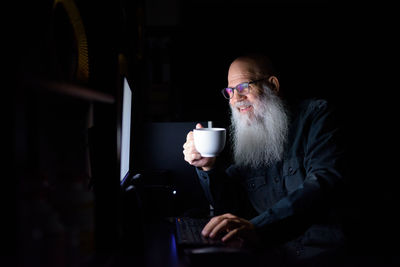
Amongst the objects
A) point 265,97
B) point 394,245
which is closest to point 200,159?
point 265,97

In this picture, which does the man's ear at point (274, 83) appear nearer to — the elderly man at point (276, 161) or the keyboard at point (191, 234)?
the elderly man at point (276, 161)

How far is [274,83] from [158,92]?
162 cm

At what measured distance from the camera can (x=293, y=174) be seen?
56.7 inches

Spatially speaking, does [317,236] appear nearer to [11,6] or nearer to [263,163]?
[263,163]

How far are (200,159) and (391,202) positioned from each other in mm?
1685

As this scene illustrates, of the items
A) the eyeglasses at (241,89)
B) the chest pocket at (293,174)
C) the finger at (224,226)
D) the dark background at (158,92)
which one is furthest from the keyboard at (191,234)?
the eyeglasses at (241,89)

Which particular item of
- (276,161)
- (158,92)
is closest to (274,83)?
(276,161)

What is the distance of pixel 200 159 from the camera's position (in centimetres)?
142

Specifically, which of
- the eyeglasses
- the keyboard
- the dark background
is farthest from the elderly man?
the keyboard

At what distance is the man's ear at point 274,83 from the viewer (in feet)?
5.25

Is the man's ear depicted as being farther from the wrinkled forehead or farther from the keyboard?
the keyboard

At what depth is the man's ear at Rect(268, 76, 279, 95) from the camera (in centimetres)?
160

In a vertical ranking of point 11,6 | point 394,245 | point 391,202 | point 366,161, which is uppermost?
point 11,6

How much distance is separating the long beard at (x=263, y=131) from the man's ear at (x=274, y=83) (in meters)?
0.03
